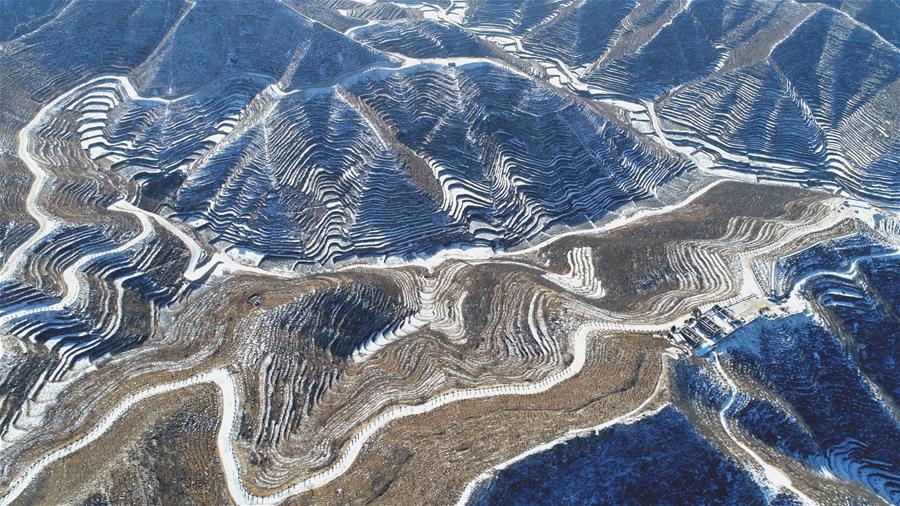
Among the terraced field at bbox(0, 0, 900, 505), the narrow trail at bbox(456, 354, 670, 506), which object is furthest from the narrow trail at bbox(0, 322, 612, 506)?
the narrow trail at bbox(456, 354, 670, 506)

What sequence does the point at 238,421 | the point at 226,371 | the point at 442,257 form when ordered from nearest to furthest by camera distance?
the point at 238,421
the point at 226,371
the point at 442,257

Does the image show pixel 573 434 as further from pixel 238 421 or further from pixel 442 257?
pixel 442 257

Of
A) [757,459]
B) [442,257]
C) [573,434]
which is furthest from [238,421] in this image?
[757,459]

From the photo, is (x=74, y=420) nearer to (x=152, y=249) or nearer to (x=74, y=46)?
(x=152, y=249)

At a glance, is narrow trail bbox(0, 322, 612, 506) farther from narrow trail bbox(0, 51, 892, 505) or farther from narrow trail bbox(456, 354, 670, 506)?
narrow trail bbox(456, 354, 670, 506)

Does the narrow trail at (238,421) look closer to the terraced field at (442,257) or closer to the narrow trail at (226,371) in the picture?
the narrow trail at (226,371)

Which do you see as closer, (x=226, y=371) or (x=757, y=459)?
(x=757, y=459)

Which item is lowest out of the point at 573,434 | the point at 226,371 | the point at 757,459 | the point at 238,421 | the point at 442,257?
the point at 442,257

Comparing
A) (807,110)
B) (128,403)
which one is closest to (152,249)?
(128,403)

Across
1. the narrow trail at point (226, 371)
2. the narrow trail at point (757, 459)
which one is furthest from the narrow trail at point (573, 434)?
the narrow trail at point (757, 459)
